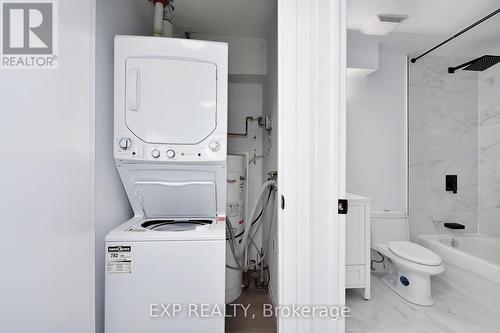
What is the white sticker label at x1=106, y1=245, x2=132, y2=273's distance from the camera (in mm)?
1200

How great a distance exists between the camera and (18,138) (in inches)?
34.4

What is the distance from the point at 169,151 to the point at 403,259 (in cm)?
216

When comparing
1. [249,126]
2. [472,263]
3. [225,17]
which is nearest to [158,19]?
[225,17]

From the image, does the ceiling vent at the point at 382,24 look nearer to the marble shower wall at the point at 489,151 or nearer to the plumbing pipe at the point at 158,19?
the marble shower wall at the point at 489,151

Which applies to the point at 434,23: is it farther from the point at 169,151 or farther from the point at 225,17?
the point at 169,151

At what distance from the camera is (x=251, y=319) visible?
1.73 m

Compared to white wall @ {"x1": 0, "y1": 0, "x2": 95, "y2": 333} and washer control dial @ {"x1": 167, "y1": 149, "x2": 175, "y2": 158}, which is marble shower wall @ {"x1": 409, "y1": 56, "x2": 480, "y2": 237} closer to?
washer control dial @ {"x1": 167, "y1": 149, "x2": 175, "y2": 158}

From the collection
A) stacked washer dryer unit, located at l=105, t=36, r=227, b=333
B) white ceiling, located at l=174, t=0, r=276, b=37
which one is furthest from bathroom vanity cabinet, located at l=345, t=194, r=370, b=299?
white ceiling, located at l=174, t=0, r=276, b=37

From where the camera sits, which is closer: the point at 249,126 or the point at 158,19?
the point at 158,19

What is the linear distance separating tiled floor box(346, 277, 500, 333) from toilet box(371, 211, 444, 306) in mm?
102

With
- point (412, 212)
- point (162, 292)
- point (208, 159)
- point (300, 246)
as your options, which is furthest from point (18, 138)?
point (412, 212)

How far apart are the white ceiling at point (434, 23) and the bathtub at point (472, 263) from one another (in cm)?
215

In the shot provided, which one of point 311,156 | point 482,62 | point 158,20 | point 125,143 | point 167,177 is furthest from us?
point 482,62

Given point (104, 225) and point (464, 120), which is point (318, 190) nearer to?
point (104, 225)
